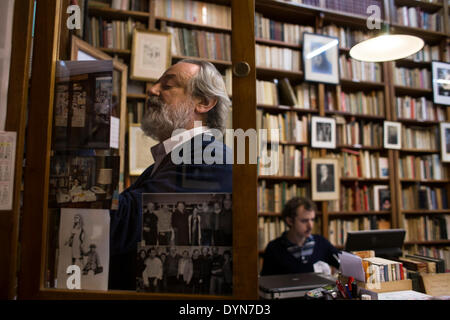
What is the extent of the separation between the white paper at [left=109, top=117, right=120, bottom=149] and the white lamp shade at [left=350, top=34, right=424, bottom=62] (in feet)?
3.58

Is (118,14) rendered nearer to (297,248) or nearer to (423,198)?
(297,248)

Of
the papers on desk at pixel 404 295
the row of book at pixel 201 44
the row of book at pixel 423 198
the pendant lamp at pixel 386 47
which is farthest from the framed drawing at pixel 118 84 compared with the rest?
the row of book at pixel 423 198

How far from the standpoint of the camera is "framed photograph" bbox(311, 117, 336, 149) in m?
2.92

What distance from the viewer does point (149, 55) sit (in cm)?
142

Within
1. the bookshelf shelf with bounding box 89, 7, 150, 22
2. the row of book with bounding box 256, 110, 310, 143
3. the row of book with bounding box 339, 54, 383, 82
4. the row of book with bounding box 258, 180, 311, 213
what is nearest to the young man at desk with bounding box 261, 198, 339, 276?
the row of book with bounding box 258, 180, 311, 213

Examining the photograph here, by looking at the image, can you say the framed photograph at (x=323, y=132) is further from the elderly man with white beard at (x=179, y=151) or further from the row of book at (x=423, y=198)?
the elderly man with white beard at (x=179, y=151)

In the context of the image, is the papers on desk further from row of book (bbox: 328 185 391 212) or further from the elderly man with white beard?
row of book (bbox: 328 185 391 212)

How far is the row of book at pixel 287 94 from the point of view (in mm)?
2758

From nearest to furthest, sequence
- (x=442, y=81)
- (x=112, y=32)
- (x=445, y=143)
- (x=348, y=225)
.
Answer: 1. (x=442, y=81)
2. (x=112, y=32)
3. (x=445, y=143)
4. (x=348, y=225)

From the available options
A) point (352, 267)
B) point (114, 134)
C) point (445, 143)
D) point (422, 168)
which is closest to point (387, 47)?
point (352, 267)

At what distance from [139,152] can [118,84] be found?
0.41 m

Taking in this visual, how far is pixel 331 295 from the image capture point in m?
1.02
